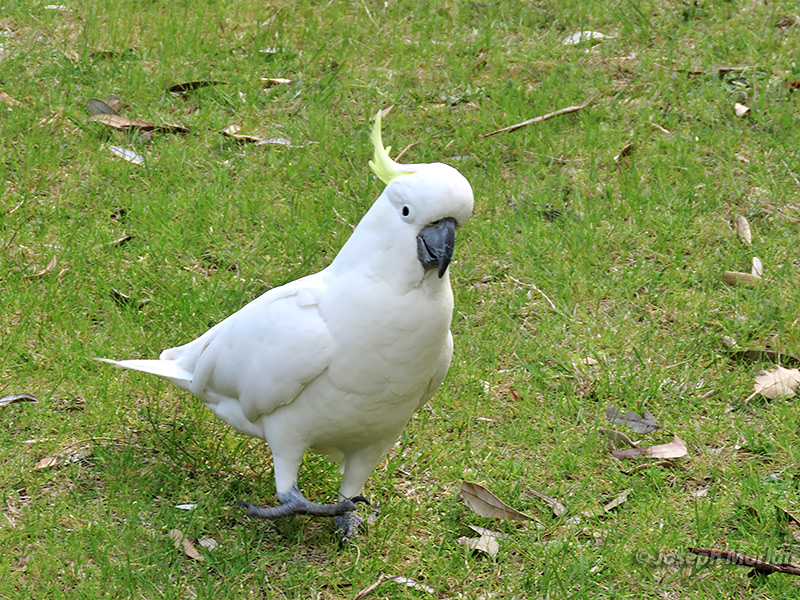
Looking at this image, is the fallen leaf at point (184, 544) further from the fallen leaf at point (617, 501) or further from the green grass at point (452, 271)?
the fallen leaf at point (617, 501)

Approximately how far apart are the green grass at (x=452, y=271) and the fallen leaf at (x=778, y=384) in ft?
0.14

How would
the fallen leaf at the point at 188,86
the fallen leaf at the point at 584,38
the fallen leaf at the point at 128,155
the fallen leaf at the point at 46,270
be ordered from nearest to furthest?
the fallen leaf at the point at 46,270
the fallen leaf at the point at 128,155
the fallen leaf at the point at 188,86
the fallen leaf at the point at 584,38

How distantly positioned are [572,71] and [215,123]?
1.60 meters

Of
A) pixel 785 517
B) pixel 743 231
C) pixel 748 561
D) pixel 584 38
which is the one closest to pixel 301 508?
pixel 748 561

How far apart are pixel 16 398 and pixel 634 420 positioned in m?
1.77

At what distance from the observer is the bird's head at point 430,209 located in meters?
2.05

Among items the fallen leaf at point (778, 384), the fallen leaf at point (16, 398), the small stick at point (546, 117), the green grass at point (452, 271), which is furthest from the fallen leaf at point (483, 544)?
the small stick at point (546, 117)

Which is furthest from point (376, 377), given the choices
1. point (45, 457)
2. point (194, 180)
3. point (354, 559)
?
point (194, 180)

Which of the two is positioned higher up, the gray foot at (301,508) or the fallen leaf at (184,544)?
the gray foot at (301,508)

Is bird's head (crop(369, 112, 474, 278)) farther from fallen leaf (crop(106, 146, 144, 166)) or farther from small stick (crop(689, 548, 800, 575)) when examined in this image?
fallen leaf (crop(106, 146, 144, 166))

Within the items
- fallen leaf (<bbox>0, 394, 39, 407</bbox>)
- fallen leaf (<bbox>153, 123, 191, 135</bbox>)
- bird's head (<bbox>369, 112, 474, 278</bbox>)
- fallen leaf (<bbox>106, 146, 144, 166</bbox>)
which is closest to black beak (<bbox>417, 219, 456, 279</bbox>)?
bird's head (<bbox>369, 112, 474, 278</bbox>)

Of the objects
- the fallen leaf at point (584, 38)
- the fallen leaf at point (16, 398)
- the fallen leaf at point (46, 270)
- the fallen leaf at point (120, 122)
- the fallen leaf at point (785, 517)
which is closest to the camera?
the fallen leaf at point (785, 517)

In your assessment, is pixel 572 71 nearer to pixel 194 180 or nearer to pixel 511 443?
pixel 194 180

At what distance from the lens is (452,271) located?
11.5ft
